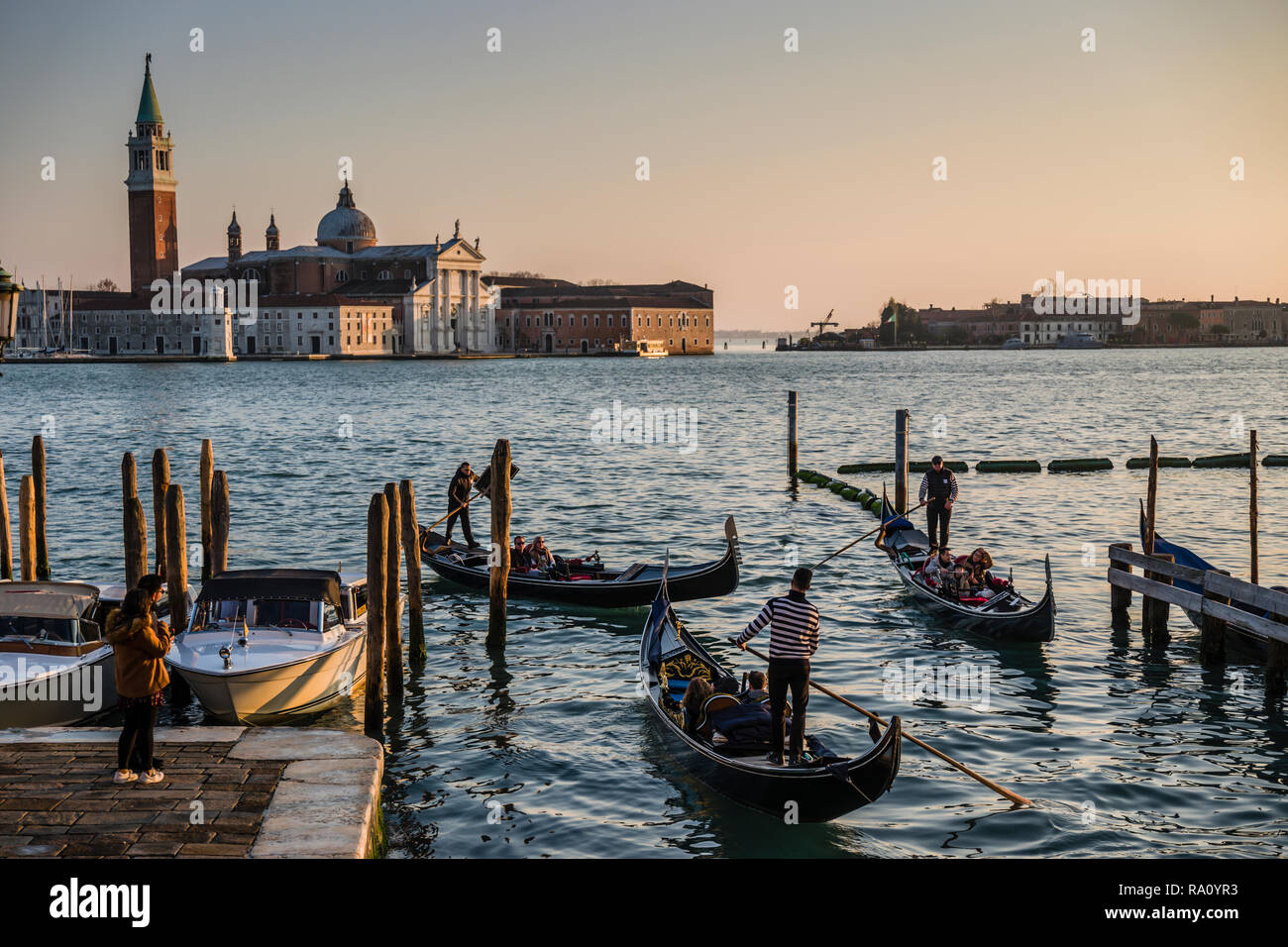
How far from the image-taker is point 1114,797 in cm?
820

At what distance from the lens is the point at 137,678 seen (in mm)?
6672

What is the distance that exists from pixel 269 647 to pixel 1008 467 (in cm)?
1996

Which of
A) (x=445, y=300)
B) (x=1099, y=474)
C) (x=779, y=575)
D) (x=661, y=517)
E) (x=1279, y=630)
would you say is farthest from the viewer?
(x=445, y=300)

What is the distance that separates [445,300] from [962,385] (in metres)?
53.5

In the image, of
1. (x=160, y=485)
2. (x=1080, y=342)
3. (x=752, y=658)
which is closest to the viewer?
(x=752, y=658)

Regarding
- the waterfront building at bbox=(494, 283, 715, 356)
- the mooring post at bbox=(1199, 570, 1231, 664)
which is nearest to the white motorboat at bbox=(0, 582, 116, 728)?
the mooring post at bbox=(1199, 570, 1231, 664)

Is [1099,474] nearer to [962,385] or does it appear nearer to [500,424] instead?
[500,424]

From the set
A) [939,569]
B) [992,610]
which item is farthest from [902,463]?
[992,610]

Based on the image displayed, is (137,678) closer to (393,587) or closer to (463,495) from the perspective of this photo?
(393,587)

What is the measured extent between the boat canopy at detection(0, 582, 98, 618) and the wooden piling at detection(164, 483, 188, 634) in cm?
60

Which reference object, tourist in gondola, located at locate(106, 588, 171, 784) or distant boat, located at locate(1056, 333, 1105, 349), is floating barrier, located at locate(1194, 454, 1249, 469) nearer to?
tourist in gondola, located at locate(106, 588, 171, 784)

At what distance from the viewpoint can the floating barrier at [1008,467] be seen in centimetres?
2645

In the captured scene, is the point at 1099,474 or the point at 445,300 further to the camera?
the point at 445,300
